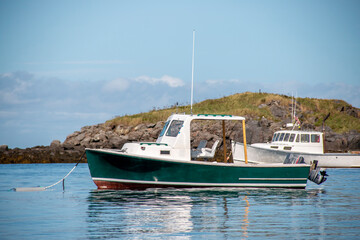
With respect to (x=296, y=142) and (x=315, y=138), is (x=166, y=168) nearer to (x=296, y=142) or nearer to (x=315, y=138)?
(x=296, y=142)

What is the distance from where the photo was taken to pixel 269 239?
1050 centimetres

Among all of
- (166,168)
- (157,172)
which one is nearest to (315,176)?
(166,168)

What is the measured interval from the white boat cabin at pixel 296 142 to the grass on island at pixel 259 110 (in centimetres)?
2278

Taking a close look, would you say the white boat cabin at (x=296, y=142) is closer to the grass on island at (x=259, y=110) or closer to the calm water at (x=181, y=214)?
the calm water at (x=181, y=214)

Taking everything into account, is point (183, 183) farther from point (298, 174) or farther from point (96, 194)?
point (298, 174)

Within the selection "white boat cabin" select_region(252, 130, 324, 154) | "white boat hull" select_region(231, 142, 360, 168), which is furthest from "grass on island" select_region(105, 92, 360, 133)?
"white boat cabin" select_region(252, 130, 324, 154)

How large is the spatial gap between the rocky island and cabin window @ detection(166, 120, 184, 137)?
25.3 m

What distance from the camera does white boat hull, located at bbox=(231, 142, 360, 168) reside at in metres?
29.4

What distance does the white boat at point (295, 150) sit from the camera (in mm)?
30734

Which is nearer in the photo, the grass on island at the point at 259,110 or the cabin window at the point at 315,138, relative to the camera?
the cabin window at the point at 315,138

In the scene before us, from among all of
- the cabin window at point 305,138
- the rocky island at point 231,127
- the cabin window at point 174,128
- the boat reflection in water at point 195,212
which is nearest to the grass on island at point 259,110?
the rocky island at point 231,127

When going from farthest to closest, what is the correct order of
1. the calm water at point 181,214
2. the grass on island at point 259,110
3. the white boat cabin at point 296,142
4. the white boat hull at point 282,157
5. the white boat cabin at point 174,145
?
the grass on island at point 259,110
the white boat cabin at point 296,142
the white boat hull at point 282,157
the white boat cabin at point 174,145
the calm water at point 181,214

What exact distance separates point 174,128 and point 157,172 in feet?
6.86

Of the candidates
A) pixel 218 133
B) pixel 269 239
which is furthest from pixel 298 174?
pixel 218 133
